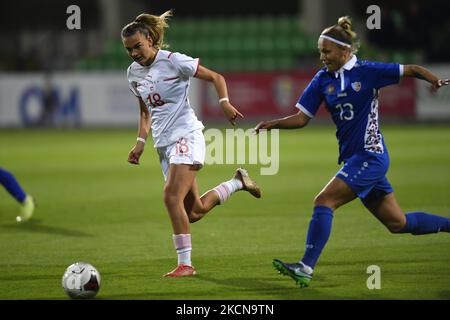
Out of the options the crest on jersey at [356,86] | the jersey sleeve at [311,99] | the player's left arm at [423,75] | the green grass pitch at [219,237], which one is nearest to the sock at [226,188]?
the green grass pitch at [219,237]

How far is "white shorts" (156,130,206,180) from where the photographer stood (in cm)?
744

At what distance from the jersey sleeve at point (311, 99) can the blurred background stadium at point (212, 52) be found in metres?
20.9

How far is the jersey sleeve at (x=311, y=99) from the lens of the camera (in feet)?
23.1

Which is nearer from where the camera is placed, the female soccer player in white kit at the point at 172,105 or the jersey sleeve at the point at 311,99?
the jersey sleeve at the point at 311,99

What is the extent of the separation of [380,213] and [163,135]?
1970 mm

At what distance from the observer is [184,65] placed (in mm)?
7469

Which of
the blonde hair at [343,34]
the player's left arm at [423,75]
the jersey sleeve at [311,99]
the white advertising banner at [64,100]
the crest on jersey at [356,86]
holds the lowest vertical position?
the white advertising banner at [64,100]

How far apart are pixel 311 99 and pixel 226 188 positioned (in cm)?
180

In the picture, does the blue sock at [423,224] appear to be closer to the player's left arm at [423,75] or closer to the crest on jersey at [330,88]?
the player's left arm at [423,75]

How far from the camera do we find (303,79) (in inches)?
1115

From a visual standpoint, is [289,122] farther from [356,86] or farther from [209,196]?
[209,196]
